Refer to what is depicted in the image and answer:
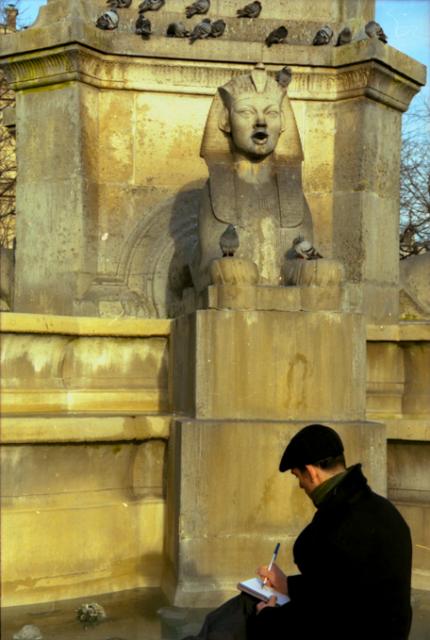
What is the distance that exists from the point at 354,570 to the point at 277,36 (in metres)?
6.59

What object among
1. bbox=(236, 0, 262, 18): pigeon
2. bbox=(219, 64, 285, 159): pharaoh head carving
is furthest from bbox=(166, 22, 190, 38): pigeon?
bbox=(219, 64, 285, 159): pharaoh head carving

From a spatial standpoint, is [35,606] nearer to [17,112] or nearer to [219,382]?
[219,382]

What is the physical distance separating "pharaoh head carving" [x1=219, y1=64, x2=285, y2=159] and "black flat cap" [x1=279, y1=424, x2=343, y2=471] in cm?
370

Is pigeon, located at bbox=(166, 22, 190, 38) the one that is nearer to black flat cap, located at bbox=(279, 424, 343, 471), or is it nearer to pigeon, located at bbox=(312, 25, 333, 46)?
pigeon, located at bbox=(312, 25, 333, 46)

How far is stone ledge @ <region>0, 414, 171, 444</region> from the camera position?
18.6 feet

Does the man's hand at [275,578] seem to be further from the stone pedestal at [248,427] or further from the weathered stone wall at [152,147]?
the weathered stone wall at [152,147]

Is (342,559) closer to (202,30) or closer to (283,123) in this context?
(283,123)

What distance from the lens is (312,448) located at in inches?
139

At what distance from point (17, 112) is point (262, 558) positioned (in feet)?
17.1

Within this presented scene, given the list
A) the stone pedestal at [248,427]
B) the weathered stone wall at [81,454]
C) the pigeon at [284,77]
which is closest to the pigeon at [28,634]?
the weathered stone wall at [81,454]

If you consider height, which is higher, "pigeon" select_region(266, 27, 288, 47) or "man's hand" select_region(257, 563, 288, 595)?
"pigeon" select_region(266, 27, 288, 47)

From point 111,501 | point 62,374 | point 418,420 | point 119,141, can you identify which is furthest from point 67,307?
point 418,420

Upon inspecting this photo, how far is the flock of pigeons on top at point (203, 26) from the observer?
8.77m

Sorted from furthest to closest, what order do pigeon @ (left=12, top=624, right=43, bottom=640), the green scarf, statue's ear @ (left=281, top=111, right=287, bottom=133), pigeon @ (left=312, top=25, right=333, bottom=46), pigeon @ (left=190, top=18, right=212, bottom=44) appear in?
pigeon @ (left=312, top=25, right=333, bottom=46)
pigeon @ (left=190, top=18, right=212, bottom=44)
statue's ear @ (left=281, top=111, right=287, bottom=133)
pigeon @ (left=12, top=624, right=43, bottom=640)
the green scarf
